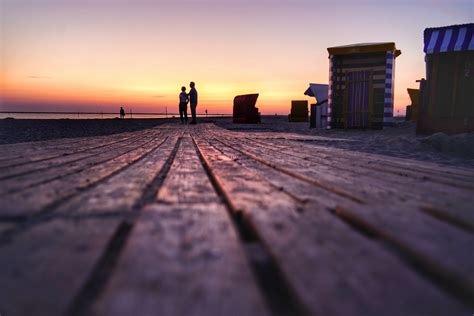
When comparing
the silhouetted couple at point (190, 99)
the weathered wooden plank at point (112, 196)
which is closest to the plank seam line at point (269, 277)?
the weathered wooden plank at point (112, 196)

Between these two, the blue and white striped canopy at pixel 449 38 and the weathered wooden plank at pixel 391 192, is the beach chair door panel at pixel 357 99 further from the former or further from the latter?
the weathered wooden plank at pixel 391 192

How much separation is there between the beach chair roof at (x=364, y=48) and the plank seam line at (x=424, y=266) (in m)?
11.6

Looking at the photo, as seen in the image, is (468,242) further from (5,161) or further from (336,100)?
(336,100)

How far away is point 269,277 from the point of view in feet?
2.28

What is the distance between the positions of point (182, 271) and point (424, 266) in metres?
0.59

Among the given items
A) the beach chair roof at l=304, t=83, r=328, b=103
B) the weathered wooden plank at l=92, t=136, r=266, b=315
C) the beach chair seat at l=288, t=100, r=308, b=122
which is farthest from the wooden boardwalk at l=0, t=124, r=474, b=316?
the beach chair seat at l=288, t=100, r=308, b=122

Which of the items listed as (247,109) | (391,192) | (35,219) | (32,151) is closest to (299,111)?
(247,109)

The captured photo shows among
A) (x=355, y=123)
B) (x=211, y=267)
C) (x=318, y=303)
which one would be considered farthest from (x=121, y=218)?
(x=355, y=123)

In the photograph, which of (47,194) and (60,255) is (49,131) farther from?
(60,255)

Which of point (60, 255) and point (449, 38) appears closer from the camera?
point (60, 255)

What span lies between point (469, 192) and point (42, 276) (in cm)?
191

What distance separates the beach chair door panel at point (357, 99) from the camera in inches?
452

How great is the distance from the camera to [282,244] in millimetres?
850

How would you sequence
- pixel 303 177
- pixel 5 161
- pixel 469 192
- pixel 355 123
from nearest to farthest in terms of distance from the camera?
1. pixel 469 192
2. pixel 303 177
3. pixel 5 161
4. pixel 355 123
